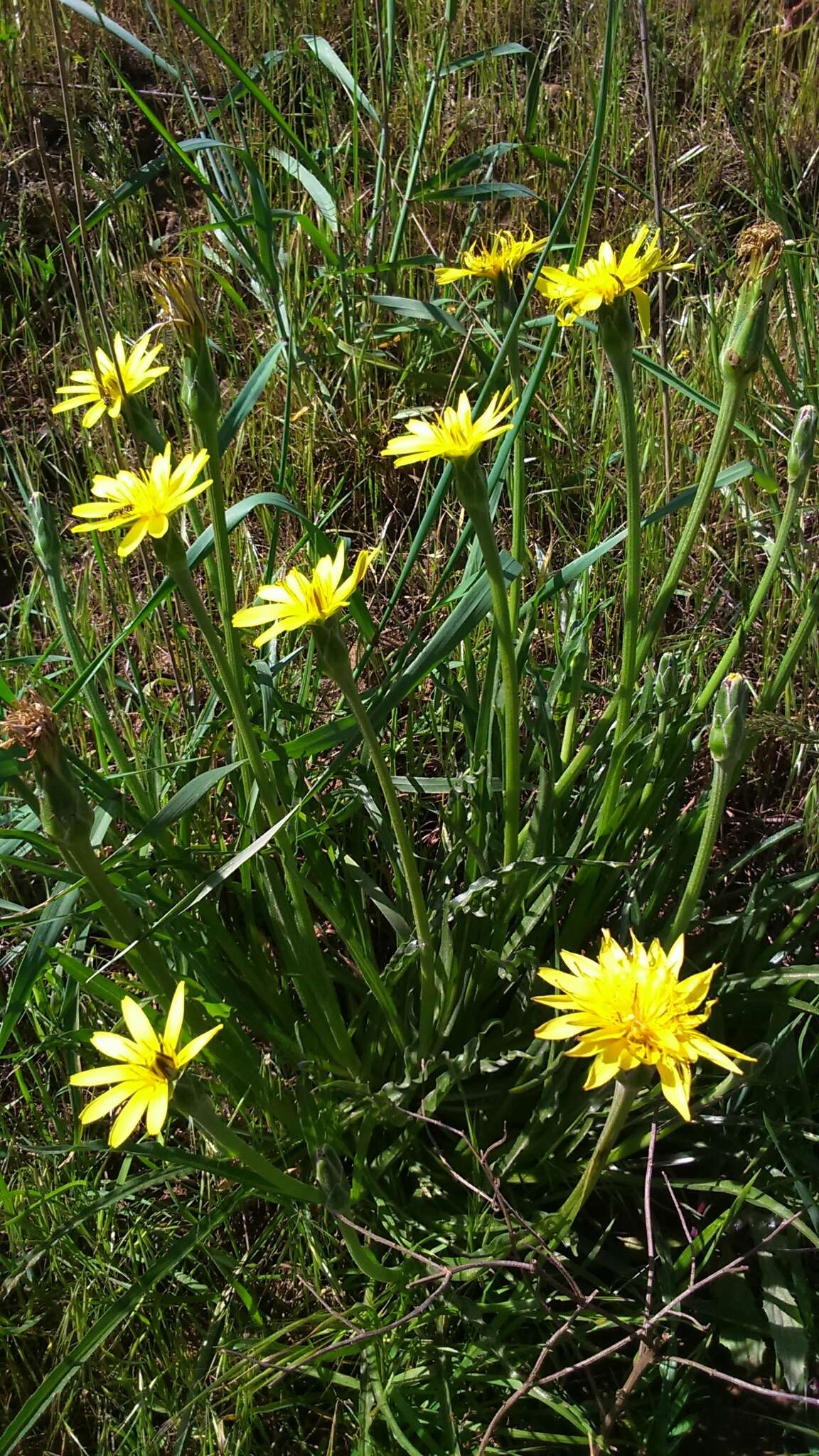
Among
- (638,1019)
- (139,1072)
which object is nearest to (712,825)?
(638,1019)

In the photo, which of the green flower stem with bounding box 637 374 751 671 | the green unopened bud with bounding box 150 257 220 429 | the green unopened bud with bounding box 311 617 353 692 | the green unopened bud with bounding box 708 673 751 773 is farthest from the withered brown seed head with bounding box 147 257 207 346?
the green unopened bud with bounding box 708 673 751 773

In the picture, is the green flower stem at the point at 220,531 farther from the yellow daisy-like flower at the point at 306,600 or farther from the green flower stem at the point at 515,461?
the green flower stem at the point at 515,461

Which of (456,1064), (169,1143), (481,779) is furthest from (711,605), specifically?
(169,1143)

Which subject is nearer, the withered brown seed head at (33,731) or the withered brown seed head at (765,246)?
the withered brown seed head at (33,731)

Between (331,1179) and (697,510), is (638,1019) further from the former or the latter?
(697,510)

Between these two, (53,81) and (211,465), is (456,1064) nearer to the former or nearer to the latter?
(211,465)

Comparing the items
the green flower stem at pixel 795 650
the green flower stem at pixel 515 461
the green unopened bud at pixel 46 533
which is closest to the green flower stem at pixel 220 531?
the green unopened bud at pixel 46 533

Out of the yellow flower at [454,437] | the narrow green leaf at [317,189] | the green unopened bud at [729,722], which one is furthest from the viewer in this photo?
the narrow green leaf at [317,189]

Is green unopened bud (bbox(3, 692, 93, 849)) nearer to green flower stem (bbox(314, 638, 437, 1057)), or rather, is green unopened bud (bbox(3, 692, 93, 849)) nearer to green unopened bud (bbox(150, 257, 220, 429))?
green flower stem (bbox(314, 638, 437, 1057))
